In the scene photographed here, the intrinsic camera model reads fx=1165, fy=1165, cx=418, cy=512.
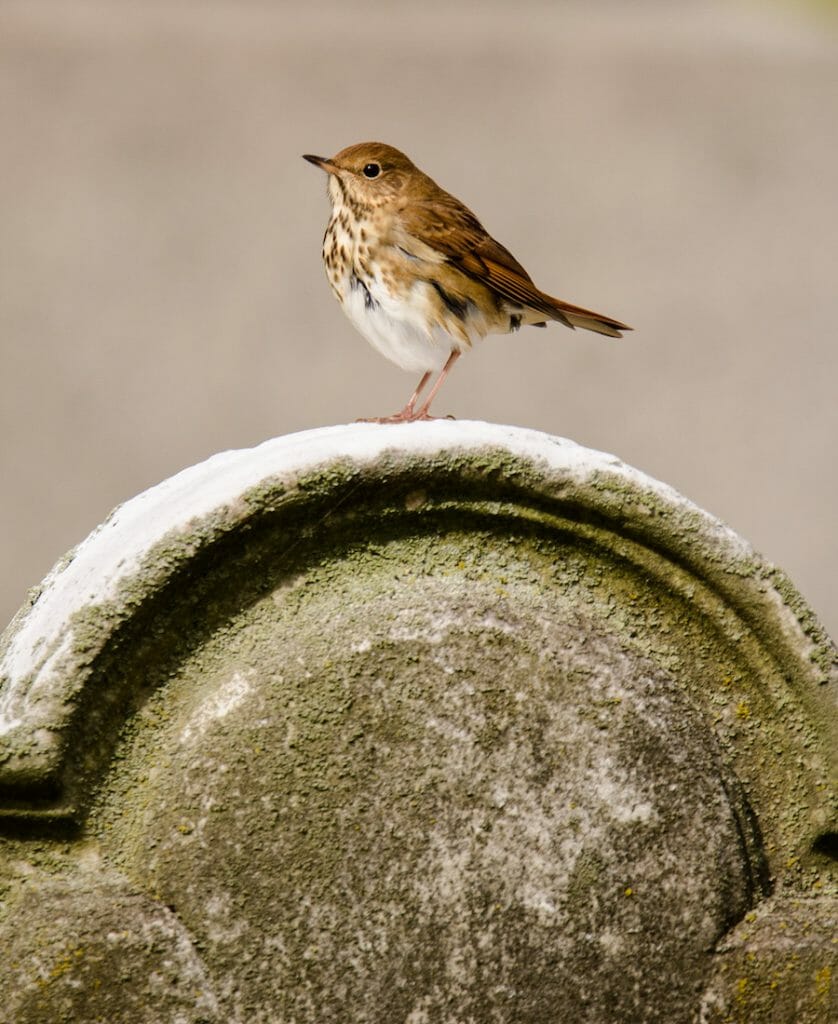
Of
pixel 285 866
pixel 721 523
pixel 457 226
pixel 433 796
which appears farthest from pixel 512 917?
pixel 457 226

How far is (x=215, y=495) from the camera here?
4.33 feet

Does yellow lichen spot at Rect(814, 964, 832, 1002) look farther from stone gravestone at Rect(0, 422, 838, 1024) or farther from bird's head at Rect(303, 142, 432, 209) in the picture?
bird's head at Rect(303, 142, 432, 209)

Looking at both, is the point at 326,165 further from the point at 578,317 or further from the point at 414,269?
the point at 578,317

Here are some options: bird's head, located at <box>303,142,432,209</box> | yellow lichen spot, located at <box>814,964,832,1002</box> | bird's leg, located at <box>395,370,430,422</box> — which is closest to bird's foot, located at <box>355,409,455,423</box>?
bird's leg, located at <box>395,370,430,422</box>

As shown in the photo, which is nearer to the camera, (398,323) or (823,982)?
(823,982)

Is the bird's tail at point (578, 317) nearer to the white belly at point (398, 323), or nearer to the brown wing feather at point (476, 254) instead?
the brown wing feather at point (476, 254)

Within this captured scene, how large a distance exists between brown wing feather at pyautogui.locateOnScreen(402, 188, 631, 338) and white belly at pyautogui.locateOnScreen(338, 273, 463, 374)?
72 millimetres

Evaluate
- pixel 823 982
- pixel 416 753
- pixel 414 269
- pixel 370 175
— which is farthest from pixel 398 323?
pixel 823 982

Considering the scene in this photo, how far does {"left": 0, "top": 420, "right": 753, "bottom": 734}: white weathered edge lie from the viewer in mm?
1305

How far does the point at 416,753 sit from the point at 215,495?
0.37 metres

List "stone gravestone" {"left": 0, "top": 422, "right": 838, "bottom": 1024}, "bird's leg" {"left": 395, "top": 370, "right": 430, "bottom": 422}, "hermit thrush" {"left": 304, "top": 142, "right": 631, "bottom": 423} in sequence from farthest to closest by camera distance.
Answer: "hermit thrush" {"left": 304, "top": 142, "right": 631, "bottom": 423}, "bird's leg" {"left": 395, "top": 370, "right": 430, "bottom": 422}, "stone gravestone" {"left": 0, "top": 422, "right": 838, "bottom": 1024}

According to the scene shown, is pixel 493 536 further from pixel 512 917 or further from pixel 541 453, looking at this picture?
pixel 512 917

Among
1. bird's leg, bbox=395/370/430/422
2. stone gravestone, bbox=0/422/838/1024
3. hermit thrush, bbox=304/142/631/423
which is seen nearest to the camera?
stone gravestone, bbox=0/422/838/1024

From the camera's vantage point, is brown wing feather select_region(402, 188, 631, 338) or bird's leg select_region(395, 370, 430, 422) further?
brown wing feather select_region(402, 188, 631, 338)
